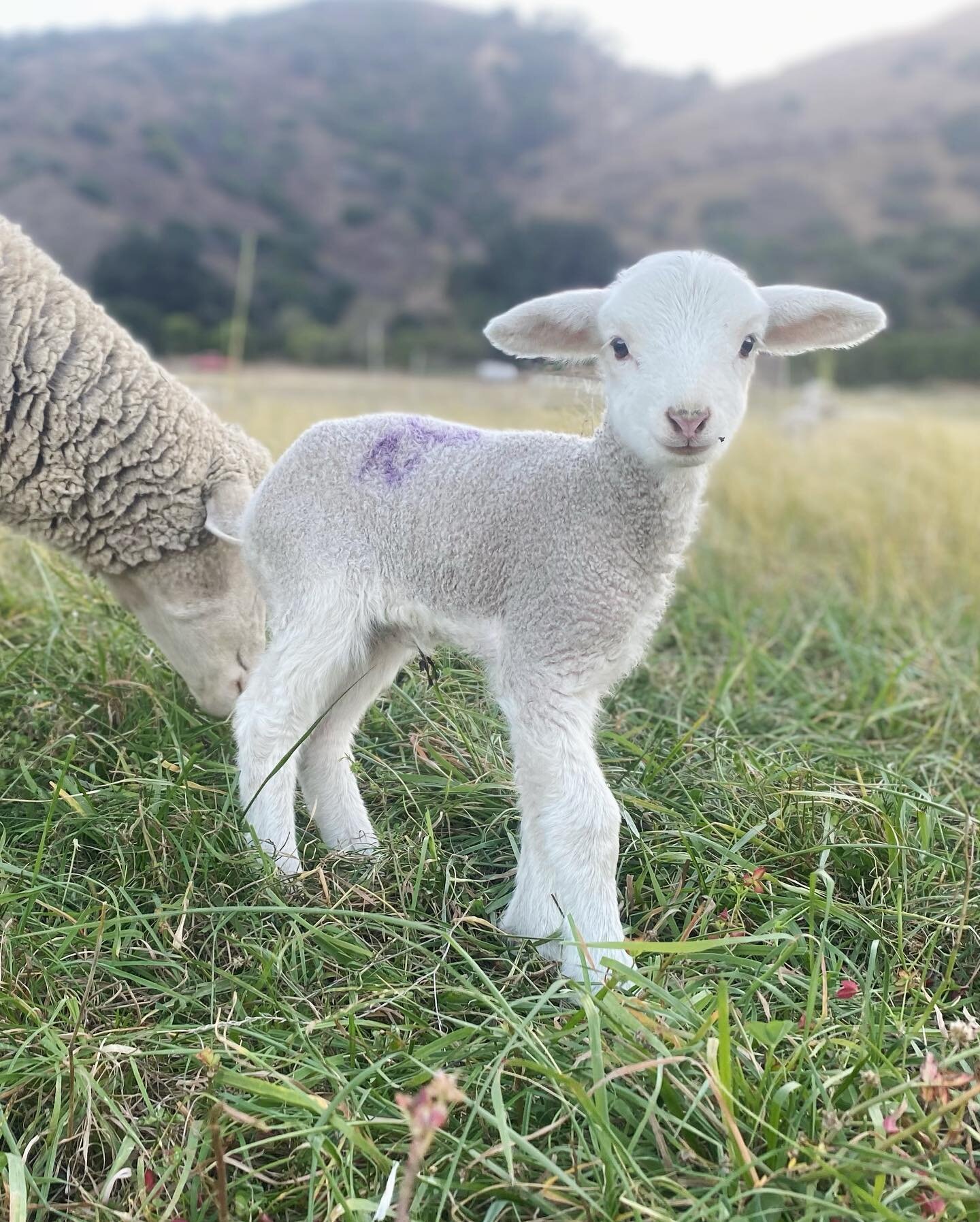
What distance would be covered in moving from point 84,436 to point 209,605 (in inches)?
22.9

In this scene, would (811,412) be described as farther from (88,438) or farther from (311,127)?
(311,127)

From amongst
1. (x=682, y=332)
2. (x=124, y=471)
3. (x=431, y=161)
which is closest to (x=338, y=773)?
(x=124, y=471)

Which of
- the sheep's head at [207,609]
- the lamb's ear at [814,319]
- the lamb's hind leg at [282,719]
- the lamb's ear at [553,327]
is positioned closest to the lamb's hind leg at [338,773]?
the lamb's hind leg at [282,719]

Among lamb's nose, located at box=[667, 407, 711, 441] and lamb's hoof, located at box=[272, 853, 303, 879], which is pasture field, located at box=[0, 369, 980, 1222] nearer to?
lamb's hoof, located at box=[272, 853, 303, 879]

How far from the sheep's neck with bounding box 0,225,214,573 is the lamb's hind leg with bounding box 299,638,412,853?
0.70m

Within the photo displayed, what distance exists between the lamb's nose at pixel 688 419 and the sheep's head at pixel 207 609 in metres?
1.43

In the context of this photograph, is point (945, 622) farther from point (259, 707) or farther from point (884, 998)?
point (259, 707)

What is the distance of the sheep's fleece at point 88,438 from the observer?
2836mm

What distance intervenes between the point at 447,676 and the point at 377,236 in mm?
54363

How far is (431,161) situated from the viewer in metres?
63.9

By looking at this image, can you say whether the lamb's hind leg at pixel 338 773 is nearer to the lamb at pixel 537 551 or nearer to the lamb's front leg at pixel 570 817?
the lamb at pixel 537 551

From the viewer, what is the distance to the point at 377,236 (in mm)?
53562

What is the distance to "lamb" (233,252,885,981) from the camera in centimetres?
201

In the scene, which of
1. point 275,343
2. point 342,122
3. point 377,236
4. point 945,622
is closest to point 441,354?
point 275,343
